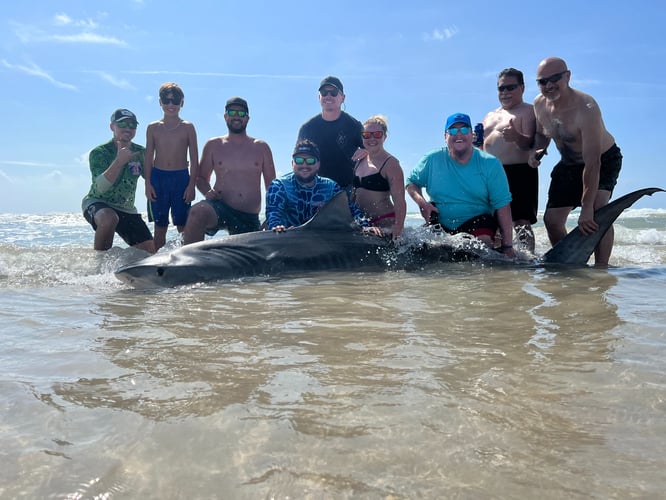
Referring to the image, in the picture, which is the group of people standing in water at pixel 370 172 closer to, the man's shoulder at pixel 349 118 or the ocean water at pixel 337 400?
the man's shoulder at pixel 349 118

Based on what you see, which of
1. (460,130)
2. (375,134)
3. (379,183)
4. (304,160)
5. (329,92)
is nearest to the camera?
(460,130)

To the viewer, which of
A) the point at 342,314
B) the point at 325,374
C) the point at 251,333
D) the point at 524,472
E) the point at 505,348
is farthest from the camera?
the point at 342,314

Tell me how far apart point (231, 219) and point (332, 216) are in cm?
206

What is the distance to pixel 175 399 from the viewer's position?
191cm

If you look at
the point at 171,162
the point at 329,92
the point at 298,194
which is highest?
the point at 329,92

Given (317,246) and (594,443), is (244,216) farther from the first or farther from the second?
(594,443)

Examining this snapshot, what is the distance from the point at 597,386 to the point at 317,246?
4043 mm

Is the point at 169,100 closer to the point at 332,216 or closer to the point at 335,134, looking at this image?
the point at 335,134

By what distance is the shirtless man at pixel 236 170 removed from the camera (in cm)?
736

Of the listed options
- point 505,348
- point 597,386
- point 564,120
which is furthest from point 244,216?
point 597,386

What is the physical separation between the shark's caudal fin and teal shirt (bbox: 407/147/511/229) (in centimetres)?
81

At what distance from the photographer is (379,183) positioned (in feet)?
21.2

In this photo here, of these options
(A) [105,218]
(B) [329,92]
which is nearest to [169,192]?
(A) [105,218]

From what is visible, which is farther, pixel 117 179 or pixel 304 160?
pixel 117 179
